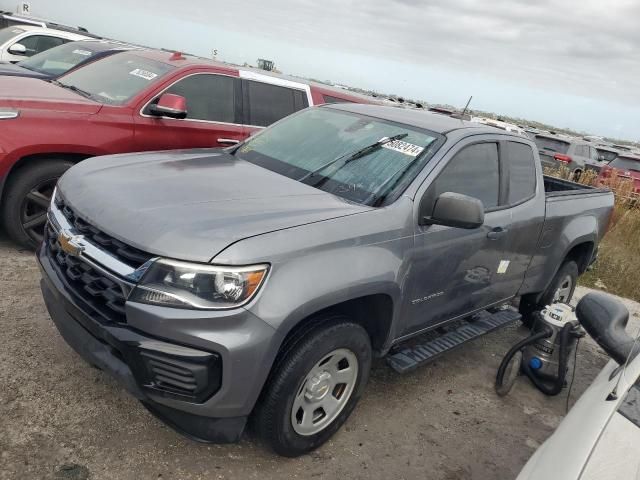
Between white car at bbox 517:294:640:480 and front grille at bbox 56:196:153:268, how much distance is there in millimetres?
1693

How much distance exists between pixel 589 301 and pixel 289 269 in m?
1.27

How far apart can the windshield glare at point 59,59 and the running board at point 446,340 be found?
17.2 feet

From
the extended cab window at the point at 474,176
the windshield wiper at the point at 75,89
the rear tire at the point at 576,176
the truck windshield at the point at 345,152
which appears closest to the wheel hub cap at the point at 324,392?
the truck windshield at the point at 345,152

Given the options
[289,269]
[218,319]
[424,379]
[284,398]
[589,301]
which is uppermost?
[589,301]

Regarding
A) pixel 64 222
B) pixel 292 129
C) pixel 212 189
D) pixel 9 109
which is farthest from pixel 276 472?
pixel 9 109

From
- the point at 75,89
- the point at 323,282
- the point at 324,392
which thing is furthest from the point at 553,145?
the point at 323,282

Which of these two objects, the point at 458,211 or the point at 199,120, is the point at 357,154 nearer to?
the point at 458,211

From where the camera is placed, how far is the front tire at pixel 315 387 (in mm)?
2523

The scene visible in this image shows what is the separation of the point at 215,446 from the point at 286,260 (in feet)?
3.82

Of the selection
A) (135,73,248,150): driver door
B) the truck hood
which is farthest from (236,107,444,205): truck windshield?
(135,73,248,150): driver door

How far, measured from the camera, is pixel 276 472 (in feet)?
8.95

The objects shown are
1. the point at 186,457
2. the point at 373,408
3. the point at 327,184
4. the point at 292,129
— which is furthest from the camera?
the point at 292,129

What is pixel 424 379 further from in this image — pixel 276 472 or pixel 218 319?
pixel 218 319

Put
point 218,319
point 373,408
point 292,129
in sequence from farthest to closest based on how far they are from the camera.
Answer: point 292,129 < point 373,408 < point 218,319
